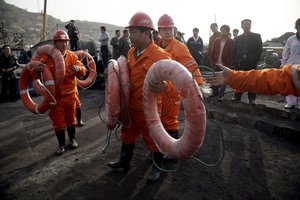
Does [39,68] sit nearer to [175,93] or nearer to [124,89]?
[124,89]

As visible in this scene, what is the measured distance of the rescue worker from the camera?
6.68 feet

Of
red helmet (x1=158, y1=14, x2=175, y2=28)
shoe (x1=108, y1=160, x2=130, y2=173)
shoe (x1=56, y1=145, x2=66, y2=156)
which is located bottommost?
shoe (x1=56, y1=145, x2=66, y2=156)

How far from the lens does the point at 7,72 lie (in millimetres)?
8914

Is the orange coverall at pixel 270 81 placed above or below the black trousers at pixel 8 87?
above

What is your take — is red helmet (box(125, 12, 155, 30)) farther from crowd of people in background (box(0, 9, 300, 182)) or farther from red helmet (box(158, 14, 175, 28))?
red helmet (box(158, 14, 175, 28))

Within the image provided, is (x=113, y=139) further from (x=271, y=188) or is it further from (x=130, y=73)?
(x=271, y=188)

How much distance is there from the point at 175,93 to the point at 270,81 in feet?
5.59

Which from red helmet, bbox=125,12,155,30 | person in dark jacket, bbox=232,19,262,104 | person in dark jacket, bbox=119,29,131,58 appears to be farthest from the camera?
person in dark jacket, bbox=119,29,131,58

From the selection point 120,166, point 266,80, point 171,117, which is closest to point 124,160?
point 120,166

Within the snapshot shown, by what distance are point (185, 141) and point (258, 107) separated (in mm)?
3992

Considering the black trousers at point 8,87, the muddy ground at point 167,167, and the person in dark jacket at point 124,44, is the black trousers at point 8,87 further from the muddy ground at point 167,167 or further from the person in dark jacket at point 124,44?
the person in dark jacket at point 124,44

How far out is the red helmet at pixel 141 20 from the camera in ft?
9.78

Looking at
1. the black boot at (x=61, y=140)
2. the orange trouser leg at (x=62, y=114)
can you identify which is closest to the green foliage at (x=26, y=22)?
the orange trouser leg at (x=62, y=114)

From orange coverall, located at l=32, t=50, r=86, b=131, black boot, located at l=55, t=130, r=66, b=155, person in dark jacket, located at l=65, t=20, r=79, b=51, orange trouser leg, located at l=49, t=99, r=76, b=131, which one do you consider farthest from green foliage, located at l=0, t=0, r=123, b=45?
black boot, located at l=55, t=130, r=66, b=155
